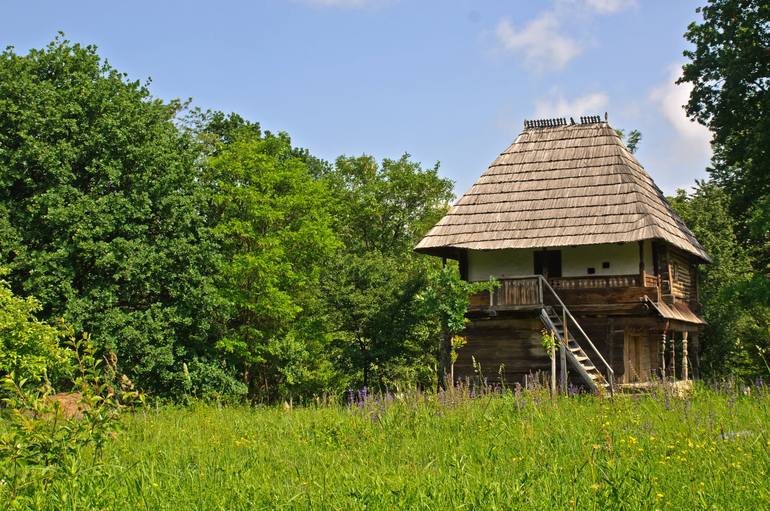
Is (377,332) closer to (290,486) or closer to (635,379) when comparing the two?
(635,379)

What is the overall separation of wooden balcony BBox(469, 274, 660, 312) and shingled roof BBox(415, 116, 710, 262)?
3.78ft

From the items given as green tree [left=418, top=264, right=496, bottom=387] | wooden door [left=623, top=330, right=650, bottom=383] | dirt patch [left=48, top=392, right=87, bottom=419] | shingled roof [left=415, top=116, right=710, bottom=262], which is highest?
shingled roof [left=415, top=116, right=710, bottom=262]

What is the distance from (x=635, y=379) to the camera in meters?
24.9

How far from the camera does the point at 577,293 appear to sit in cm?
2238

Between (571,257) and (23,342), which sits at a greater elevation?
(571,257)

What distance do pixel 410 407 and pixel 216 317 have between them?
64.5 feet

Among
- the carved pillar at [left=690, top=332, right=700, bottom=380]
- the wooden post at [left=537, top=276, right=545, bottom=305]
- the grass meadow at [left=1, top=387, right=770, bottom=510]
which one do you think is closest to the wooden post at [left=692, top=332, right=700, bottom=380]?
the carved pillar at [left=690, top=332, right=700, bottom=380]

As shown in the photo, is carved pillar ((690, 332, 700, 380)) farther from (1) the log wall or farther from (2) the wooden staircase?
(1) the log wall

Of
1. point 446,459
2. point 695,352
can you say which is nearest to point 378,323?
point 695,352

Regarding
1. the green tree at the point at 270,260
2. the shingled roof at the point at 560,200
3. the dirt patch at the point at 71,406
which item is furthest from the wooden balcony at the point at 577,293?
the dirt patch at the point at 71,406

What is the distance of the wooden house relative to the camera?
868 inches

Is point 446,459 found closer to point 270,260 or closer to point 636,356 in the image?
point 636,356

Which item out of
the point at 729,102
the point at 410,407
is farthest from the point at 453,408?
the point at 729,102

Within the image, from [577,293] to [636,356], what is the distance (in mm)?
4507
